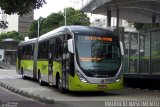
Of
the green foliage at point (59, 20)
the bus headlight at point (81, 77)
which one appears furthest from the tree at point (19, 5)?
the green foliage at point (59, 20)

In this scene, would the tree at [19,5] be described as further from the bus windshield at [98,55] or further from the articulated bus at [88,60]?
the bus windshield at [98,55]

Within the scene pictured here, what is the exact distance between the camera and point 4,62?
72.8 m

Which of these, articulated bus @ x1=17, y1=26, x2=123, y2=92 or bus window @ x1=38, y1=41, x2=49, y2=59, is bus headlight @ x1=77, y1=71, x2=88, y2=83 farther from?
bus window @ x1=38, y1=41, x2=49, y2=59

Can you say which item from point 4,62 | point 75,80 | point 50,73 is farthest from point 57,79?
point 4,62

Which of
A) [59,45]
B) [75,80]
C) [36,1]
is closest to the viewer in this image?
[36,1]

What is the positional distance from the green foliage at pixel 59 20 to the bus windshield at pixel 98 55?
207 ft

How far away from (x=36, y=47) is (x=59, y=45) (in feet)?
27.5

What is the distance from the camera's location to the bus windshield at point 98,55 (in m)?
18.3

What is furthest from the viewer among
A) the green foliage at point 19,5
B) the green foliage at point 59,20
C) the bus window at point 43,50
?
the green foliage at point 59,20

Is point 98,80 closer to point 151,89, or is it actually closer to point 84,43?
point 84,43

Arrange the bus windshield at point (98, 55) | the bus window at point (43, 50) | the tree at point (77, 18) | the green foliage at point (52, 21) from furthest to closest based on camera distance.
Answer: the green foliage at point (52, 21) < the tree at point (77, 18) < the bus window at point (43, 50) < the bus windshield at point (98, 55)

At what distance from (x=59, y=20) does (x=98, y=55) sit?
239 ft

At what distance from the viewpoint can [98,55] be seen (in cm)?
1861

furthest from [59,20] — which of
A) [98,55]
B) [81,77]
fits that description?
[81,77]
